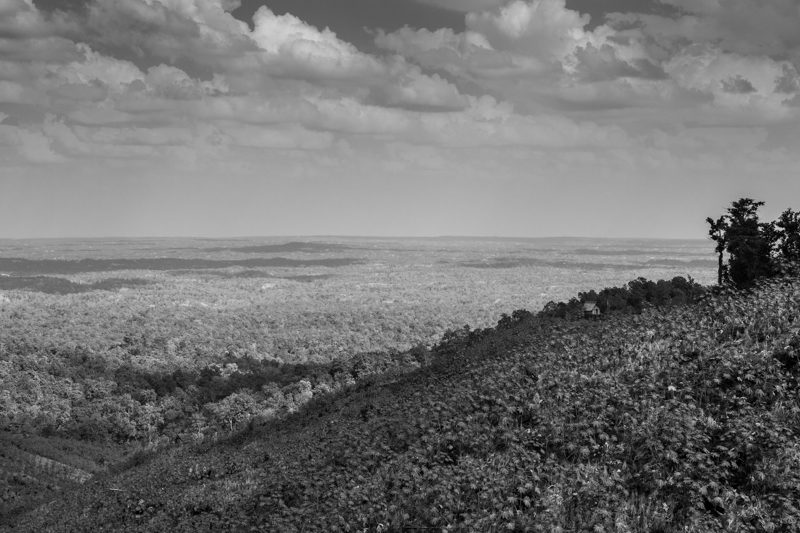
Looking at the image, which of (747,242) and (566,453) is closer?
(566,453)

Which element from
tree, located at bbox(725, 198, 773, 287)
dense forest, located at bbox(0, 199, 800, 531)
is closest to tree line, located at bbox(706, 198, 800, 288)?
tree, located at bbox(725, 198, 773, 287)

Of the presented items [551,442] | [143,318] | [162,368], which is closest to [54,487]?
[551,442]

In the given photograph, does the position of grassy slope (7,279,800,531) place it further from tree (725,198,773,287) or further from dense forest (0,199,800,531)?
tree (725,198,773,287)

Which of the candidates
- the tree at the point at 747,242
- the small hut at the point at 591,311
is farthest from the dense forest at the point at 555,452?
the tree at the point at 747,242

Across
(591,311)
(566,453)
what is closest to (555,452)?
(566,453)

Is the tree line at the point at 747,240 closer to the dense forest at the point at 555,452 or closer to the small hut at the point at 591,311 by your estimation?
the small hut at the point at 591,311

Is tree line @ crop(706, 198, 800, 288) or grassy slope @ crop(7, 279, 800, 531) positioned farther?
tree line @ crop(706, 198, 800, 288)

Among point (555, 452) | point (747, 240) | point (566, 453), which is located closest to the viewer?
point (566, 453)

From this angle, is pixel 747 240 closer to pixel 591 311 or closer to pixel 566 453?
pixel 591 311

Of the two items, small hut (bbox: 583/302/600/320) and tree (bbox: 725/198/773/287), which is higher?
tree (bbox: 725/198/773/287)
